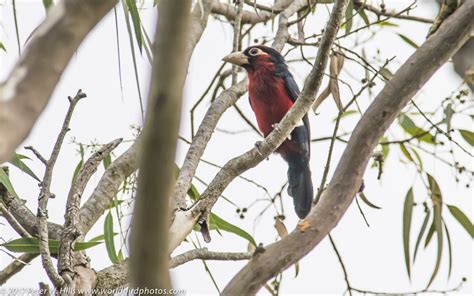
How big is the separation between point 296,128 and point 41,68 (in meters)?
4.05

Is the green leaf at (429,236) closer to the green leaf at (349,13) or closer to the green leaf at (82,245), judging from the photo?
the green leaf at (349,13)

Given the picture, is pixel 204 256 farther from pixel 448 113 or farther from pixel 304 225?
pixel 448 113

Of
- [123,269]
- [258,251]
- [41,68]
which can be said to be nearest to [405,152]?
[123,269]

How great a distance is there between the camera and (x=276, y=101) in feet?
16.8

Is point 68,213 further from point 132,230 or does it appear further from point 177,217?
point 132,230

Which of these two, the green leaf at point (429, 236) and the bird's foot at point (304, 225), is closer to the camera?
the bird's foot at point (304, 225)

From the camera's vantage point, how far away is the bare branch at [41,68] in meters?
0.92

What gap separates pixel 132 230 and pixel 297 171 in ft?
13.8

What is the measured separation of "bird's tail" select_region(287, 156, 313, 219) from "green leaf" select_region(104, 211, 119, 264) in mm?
1621

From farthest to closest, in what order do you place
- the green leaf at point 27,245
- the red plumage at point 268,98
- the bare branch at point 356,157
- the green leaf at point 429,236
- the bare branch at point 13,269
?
the red plumage at point 268,98, the green leaf at point 429,236, the bare branch at point 13,269, the green leaf at point 27,245, the bare branch at point 356,157

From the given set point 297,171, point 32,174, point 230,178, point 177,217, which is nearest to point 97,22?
point 177,217

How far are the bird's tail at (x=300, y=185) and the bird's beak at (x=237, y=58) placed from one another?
0.77 metres

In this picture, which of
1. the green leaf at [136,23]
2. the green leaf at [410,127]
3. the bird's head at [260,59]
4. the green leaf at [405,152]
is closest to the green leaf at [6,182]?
the green leaf at [136,23]

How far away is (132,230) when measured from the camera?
2.85ft
